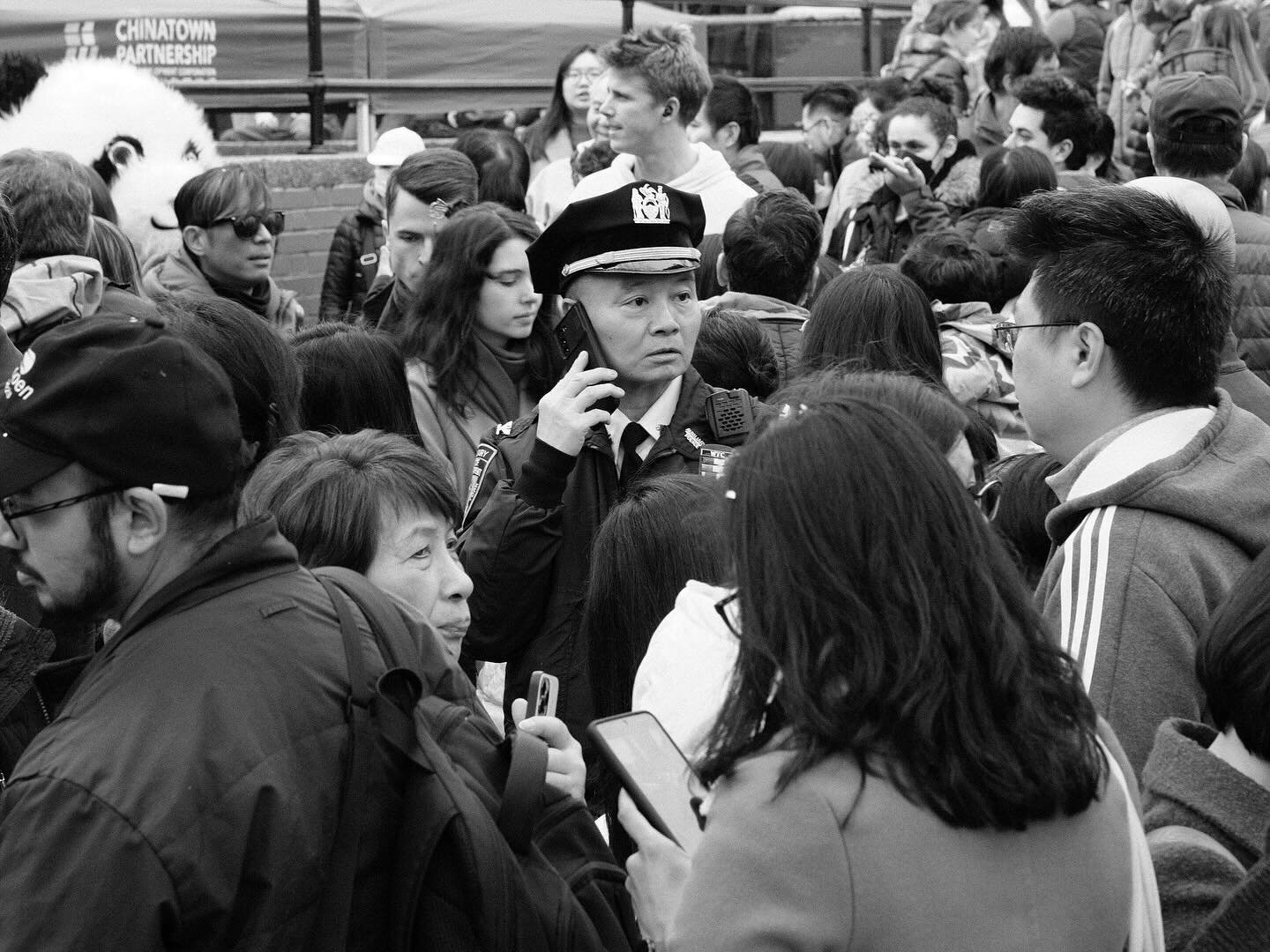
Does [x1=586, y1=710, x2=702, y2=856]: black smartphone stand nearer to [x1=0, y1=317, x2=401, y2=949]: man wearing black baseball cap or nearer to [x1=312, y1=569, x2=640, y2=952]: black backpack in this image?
[x1=312, y1=569, x2=640, y2=952]: black backpack

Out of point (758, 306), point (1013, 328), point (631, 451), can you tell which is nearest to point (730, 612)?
point (1013, 328)

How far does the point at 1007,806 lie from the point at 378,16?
9349 millimetres

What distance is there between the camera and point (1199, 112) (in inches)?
189

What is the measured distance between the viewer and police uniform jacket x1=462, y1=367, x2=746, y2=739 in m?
3.22

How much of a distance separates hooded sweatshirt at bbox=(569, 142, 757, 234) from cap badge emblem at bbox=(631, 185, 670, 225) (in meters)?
2.40

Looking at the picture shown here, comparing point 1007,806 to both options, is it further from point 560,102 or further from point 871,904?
point 560,102

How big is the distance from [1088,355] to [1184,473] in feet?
1.03

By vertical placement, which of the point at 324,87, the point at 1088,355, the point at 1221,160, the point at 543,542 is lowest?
the point at 543,542

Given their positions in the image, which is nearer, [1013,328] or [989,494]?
[1013,328]

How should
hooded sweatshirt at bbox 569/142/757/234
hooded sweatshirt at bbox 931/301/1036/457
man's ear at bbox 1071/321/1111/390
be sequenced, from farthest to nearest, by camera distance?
hooded sweatshirt at bbox 569/142/757/234
hooded sweatshirt at bbox 931/301/1036/457
man's ear at bbox 1071/321/1111/390

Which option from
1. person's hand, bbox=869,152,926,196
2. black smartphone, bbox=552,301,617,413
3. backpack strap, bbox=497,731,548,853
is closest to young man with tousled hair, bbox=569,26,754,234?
person's hand, bbox=869,152,926,196

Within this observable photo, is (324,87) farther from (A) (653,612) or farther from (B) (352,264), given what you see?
(A) (653,612)

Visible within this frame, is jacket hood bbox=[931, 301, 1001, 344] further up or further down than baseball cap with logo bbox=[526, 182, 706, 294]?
further down

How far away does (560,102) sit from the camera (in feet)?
29.1
